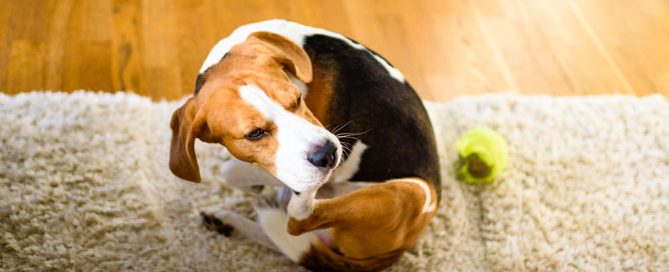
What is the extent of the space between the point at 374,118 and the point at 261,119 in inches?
19.9

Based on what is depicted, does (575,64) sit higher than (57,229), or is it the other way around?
(57,229)

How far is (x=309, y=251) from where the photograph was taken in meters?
2.06

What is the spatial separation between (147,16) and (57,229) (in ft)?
4.10

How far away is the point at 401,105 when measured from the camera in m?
2.05

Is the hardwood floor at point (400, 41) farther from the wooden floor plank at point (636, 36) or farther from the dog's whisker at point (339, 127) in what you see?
the dog's whisker at point (339, 127)

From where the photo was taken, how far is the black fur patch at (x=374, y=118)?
202cm

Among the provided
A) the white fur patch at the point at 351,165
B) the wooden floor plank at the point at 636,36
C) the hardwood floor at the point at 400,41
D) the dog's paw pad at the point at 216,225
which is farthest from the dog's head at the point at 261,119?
the wooden floor plank at the point at 636,36

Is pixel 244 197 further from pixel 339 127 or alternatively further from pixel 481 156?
pixel 481 156

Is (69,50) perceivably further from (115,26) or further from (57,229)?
(57,229)

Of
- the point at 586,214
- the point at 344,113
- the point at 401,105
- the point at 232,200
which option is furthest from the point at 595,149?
the point at 232,200

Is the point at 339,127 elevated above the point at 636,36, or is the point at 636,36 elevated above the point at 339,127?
the point at 339,127

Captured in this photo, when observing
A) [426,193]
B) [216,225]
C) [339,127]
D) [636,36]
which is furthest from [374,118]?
[636,36]

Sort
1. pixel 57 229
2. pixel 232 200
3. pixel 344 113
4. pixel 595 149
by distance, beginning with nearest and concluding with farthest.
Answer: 1. pixel 344 113
2. pixel 57 229
3. pixel 232 200
4. pixel 595 149

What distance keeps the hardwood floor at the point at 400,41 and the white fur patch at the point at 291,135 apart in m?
1.20
